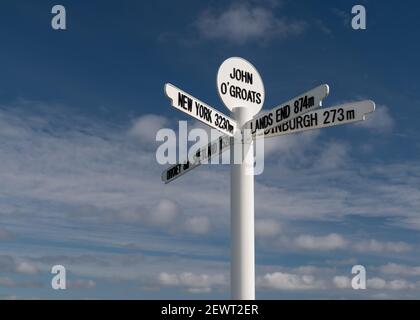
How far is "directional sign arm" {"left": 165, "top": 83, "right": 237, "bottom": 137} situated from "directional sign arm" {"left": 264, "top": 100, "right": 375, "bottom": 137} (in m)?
0.78

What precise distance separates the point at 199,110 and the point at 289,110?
5.66 ft

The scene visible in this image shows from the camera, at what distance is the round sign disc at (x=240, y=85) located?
1175 cm

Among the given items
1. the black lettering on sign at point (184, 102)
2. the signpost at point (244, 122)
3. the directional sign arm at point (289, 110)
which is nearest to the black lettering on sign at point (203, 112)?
the signpost at point (244, 122)

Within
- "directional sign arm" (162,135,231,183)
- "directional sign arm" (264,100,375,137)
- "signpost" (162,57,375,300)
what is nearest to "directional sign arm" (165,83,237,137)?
"signpost" (162,57,375,300)

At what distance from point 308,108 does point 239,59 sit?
2.64m

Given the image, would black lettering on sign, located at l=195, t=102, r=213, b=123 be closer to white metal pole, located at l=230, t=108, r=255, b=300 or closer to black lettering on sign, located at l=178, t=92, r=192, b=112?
black lettering on sign, located at l=178, t=92, r=192, b=112

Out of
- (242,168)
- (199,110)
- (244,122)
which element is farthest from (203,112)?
(242,168)

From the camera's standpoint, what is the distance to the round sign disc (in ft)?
38.5

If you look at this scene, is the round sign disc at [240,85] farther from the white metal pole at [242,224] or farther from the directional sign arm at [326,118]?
the directional sign arm at [326,118]

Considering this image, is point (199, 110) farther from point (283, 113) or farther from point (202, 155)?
point (283, 113)

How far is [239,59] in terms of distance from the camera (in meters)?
12.0

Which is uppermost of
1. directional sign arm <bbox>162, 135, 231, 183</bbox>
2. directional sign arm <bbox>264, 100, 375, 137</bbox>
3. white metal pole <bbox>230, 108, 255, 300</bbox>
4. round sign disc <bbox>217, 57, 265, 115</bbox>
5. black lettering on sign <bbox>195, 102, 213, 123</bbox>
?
round sign disc <bbox>217, 57, 265, 115</bbox>
